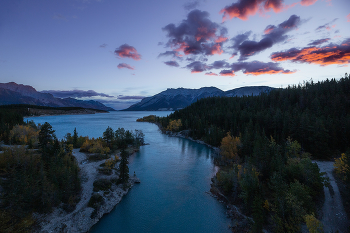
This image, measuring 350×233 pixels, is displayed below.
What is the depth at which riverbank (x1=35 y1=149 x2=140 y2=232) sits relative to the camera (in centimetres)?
2630

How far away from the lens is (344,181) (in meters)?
31.4

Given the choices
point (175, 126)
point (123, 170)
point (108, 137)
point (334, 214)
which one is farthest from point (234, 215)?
point (175, 126)

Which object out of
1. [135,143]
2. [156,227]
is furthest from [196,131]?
[156,227]

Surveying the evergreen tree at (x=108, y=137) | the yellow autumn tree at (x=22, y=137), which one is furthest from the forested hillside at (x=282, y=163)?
the yellow autumn tree at (x=22, y=137)

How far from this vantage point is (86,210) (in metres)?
30.2

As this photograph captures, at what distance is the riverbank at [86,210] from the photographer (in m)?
26.3

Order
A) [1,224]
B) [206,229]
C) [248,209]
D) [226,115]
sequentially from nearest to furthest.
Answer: [1,224]
[206,229]
[248,209]
[226,115]

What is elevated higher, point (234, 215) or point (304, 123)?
point (304, 123)

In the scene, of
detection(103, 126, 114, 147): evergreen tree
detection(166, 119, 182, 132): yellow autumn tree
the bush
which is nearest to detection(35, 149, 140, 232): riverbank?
the bush

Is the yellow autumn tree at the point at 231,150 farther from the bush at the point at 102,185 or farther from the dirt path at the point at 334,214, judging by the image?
the bush at the point at 102,185

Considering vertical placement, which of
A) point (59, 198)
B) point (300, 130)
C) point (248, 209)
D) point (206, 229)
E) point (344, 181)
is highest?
point (300, 130)

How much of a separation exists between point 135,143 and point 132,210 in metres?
47.9

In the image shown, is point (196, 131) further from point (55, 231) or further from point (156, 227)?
point (55, 231)

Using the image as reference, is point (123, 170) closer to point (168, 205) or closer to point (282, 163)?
point (168, 205)
